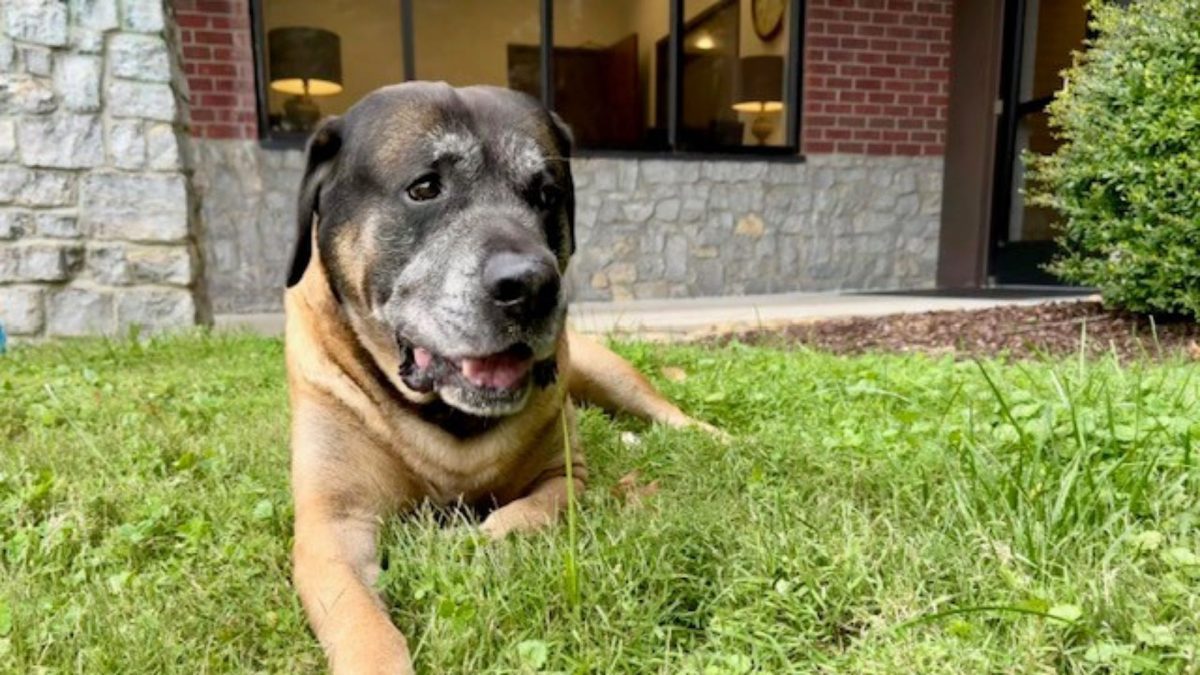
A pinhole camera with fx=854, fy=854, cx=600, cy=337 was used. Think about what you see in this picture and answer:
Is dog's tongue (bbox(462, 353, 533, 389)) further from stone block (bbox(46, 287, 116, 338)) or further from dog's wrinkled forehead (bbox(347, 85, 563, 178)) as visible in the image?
stone block (bbox(46, 287, 116, 338))

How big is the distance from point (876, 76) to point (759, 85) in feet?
3.77

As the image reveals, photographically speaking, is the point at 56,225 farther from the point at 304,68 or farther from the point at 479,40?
the point at 479,40

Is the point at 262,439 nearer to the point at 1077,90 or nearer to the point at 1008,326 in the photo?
the point at 1008,326

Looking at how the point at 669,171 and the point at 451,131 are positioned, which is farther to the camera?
the point at 669,171

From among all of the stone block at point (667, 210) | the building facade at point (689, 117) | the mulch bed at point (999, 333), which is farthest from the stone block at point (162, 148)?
the stone block at point (667, 210)

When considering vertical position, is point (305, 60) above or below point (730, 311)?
above

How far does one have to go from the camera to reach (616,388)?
3100 mm

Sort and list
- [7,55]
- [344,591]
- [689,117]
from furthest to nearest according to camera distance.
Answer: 1. [689,117]
2. [7,55]
3. [344,591]

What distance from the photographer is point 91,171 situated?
4.92 m

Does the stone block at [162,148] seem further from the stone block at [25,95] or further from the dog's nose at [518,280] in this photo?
the dog's nose at [518,280]

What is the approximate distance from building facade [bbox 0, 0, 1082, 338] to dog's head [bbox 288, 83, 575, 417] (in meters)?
5.20

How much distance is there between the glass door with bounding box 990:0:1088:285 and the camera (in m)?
7.98

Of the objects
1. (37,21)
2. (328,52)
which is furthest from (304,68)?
(37,21)

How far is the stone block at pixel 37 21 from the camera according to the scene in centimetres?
464
